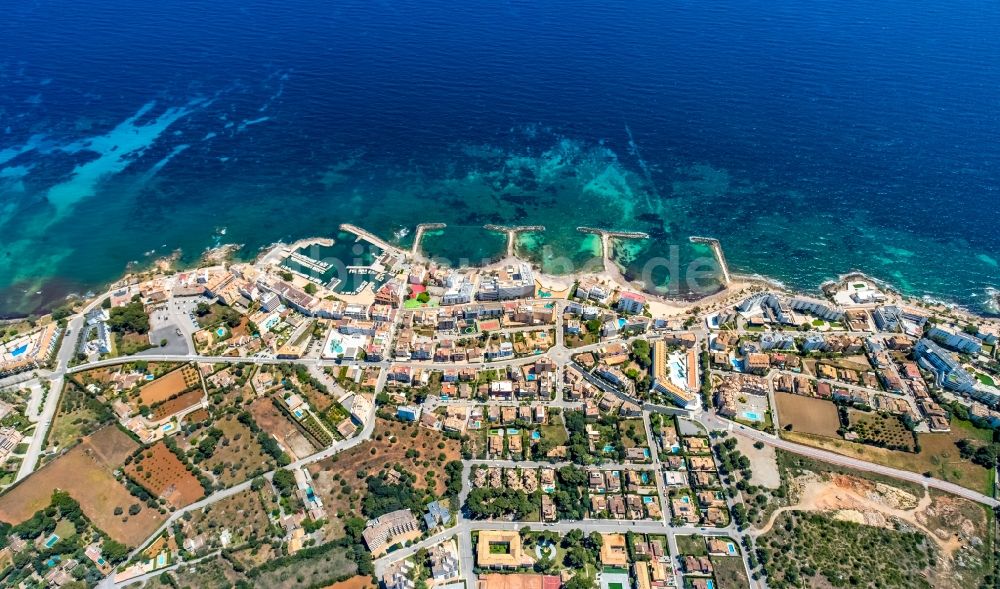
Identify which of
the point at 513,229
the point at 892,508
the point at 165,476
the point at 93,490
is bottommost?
the point at 892,508

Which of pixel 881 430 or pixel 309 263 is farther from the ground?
pixel 309 263

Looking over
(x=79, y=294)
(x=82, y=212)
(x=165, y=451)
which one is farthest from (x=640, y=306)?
(x=82, y=212)

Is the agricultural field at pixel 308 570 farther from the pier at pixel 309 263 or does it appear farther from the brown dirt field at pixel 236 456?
the pier at pixel 309 263

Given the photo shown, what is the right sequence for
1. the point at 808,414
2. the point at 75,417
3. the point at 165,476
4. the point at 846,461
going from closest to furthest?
the point at 165,476, the point at 846,461, the point at 75,417, the point at 808,414

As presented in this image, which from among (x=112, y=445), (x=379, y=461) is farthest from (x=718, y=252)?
(x=112, y=445)

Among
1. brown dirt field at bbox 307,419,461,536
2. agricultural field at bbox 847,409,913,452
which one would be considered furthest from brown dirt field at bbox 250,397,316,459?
agricultural field at bbox 847,409,913,452

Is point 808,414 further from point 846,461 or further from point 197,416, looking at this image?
point 197,416
